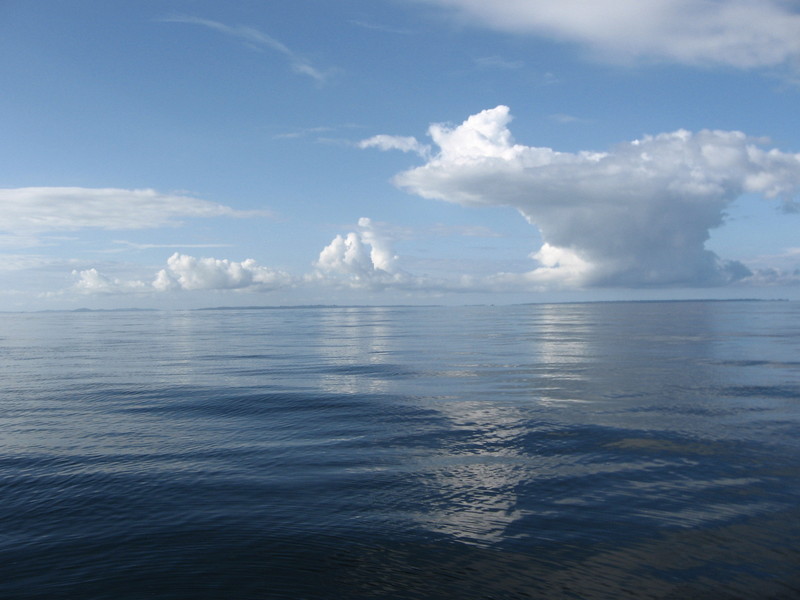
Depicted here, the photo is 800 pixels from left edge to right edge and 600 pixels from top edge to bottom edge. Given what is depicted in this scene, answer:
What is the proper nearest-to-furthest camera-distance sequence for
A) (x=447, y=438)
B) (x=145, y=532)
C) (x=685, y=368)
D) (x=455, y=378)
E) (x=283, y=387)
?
1. (x=145, y=532)
2. (x=447, y=438)
3. (x=283, y=387)
4. (x=455, y=378)
5. (x=685, y=368)

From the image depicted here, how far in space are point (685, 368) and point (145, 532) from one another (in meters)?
42.5

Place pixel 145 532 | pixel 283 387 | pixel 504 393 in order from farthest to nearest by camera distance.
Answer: pixel 283 387, pixel 504 393, pixel 145 532

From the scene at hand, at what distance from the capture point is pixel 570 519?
15133 mm

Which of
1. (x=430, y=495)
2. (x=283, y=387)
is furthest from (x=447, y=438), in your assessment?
(x=283, y=387)

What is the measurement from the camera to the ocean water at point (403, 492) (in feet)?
40.5

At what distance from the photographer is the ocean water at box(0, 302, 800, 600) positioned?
486 inches

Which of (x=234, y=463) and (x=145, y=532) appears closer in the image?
(x=145, y=532)

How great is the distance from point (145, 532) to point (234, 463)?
5.69 m

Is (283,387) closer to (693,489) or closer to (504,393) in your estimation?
(504,393)

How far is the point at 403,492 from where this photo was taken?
17.2 meters

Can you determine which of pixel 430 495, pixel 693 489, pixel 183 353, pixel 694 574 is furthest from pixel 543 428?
pixel 183 353

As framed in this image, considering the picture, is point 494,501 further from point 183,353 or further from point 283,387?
point 183,353

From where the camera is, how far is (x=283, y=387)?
37.2m

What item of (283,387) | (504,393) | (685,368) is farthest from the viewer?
(685,368)
